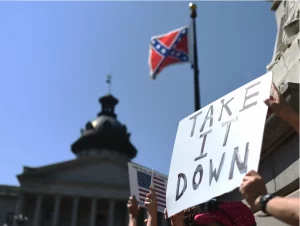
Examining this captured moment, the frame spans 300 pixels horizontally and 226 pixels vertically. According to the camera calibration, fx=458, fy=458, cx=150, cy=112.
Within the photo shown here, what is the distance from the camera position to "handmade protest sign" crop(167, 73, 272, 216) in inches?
75.5

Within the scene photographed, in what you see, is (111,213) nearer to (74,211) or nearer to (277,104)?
(74,211)

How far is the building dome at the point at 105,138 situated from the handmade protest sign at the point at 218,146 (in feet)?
177

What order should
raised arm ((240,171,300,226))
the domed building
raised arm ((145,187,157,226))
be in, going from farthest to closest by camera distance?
the domed building
raised arm ((145,187,157,226))
raised arm ((240,171,300,226))

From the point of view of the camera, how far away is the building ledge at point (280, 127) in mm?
2898

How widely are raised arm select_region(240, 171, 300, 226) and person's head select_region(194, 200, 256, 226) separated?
0.58 meters

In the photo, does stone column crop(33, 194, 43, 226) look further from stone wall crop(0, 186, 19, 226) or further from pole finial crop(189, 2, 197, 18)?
pole finial crop(189, 2, 197, 18)

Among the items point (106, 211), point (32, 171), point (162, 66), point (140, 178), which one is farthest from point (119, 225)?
point (140, 178)

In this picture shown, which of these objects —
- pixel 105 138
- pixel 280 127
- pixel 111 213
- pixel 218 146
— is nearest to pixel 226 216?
pixel 218 146

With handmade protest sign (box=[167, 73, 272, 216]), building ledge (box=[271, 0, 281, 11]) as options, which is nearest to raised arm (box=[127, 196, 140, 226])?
handmade protest sign (box=[167, 73, 272, 216])

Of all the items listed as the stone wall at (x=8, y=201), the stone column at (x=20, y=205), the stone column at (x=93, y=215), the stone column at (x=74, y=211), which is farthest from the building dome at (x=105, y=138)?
the stone column at (x=20, y=205)

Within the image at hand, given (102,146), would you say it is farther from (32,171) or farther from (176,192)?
(176,192)

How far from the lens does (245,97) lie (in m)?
2.14

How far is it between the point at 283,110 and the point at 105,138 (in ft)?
181

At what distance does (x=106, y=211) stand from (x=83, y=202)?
103 inches
